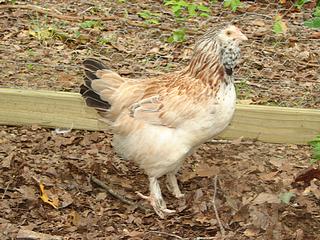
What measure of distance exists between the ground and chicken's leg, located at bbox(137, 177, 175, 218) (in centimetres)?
5

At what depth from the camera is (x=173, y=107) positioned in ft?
13.1

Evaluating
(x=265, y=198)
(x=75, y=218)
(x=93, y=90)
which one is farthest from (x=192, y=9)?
(x=75, y=218)

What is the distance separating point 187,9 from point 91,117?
1855 millimetres

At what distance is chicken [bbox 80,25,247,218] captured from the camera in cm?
396

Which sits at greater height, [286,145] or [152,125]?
[152,125]

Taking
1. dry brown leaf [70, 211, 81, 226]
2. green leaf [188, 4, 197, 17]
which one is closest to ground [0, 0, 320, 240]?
dry brown leaf [70, 211, 81, 226]

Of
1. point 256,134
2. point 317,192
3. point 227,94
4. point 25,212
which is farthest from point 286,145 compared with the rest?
point 25,212

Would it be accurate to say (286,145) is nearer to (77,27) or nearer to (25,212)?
(25,212)

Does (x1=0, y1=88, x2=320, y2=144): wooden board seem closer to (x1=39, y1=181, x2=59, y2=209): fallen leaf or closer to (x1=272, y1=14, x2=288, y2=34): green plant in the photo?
(x1=39, y1=181, x2=59, y2=209): fallen leaf

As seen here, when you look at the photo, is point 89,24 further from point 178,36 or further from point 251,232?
point 251,232

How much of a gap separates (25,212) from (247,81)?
6.73 feet

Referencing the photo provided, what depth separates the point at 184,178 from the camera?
4.55 m

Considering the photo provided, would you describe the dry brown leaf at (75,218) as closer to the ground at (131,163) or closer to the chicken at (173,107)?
the ground at (131,163)

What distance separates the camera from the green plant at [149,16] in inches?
243
